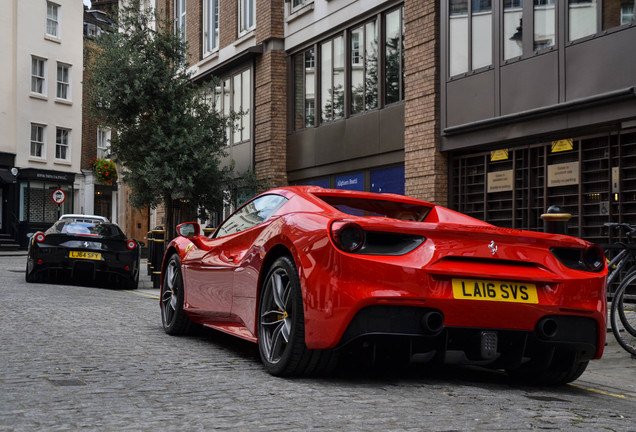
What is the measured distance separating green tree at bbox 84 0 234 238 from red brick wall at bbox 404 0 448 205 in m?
6.09

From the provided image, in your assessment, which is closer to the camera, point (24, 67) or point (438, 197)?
point (438, 197)

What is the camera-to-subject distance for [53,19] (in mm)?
42844

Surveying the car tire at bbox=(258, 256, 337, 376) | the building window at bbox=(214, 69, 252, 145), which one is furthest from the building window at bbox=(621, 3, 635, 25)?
the building window at bbox=(214, 69, 252, 145)

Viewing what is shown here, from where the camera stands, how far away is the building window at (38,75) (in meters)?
41.4

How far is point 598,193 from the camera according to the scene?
38.8 feet

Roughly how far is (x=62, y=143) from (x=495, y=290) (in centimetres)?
4050

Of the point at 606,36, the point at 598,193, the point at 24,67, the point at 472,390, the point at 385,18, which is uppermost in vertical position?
the point at 24,67

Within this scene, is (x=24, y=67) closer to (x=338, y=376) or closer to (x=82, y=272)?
(x=82, y=272)

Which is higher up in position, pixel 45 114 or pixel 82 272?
pixel 45 114

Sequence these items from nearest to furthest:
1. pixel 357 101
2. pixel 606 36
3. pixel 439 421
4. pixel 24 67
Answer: pixel 439 421 < pixel 606 36 < pixel 357 101 < pixel 24 67

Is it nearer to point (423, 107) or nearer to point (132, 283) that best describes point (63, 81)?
point (132, 283)

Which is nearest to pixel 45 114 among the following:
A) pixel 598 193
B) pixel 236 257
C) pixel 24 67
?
pixel 24 67

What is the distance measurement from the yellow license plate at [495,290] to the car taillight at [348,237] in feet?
1.91

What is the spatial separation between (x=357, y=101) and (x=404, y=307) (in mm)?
13595
